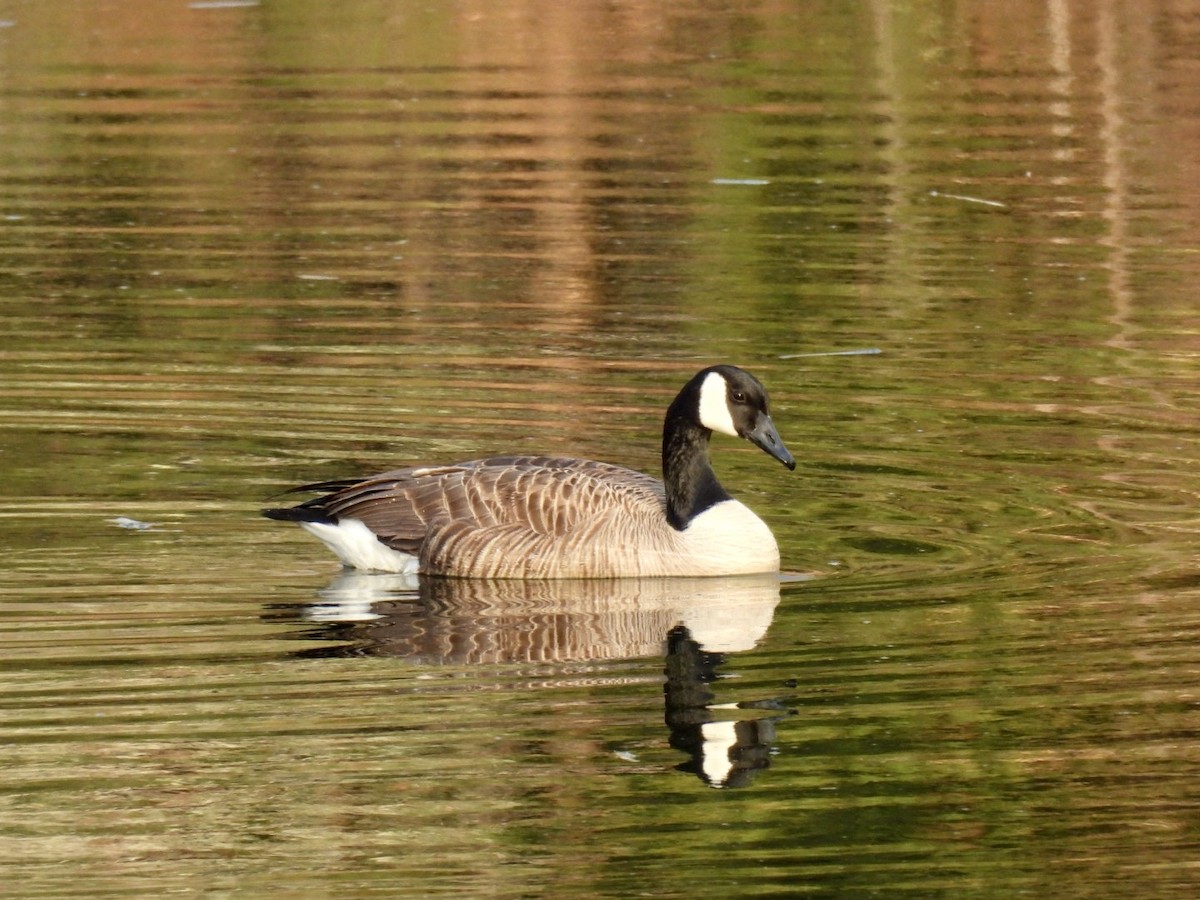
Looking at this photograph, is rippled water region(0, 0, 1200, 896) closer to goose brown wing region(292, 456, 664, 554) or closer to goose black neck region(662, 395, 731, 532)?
goose brown wing region(292, 456, 664, 554)

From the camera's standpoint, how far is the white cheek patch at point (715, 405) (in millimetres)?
12672

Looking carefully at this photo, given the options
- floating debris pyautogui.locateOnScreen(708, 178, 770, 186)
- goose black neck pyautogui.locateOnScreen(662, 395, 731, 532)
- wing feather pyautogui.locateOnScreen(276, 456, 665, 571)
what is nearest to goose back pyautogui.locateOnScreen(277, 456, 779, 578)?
wing feather pyautogui.locateOnScreen(276, 456, 665, 571)

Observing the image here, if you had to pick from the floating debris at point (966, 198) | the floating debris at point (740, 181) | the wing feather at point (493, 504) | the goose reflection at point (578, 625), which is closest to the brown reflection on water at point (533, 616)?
the goose reflection at point (578, 625)

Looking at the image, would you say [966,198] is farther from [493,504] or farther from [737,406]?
[493,504]

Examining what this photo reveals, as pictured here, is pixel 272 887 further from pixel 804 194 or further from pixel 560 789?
pixel 804 194

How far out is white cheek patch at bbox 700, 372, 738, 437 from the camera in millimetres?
12672

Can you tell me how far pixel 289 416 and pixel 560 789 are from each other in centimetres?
667

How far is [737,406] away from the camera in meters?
12.6

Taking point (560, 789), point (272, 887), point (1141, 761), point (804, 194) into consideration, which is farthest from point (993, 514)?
point (804, 194)

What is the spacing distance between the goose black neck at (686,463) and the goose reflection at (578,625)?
0.47m

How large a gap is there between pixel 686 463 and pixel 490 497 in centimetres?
103

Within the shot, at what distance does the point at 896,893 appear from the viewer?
786 centimetres

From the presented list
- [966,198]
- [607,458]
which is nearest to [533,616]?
[607,458]

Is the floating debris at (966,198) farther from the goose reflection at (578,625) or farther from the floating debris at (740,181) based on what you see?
the goose reflection at (578,625)
